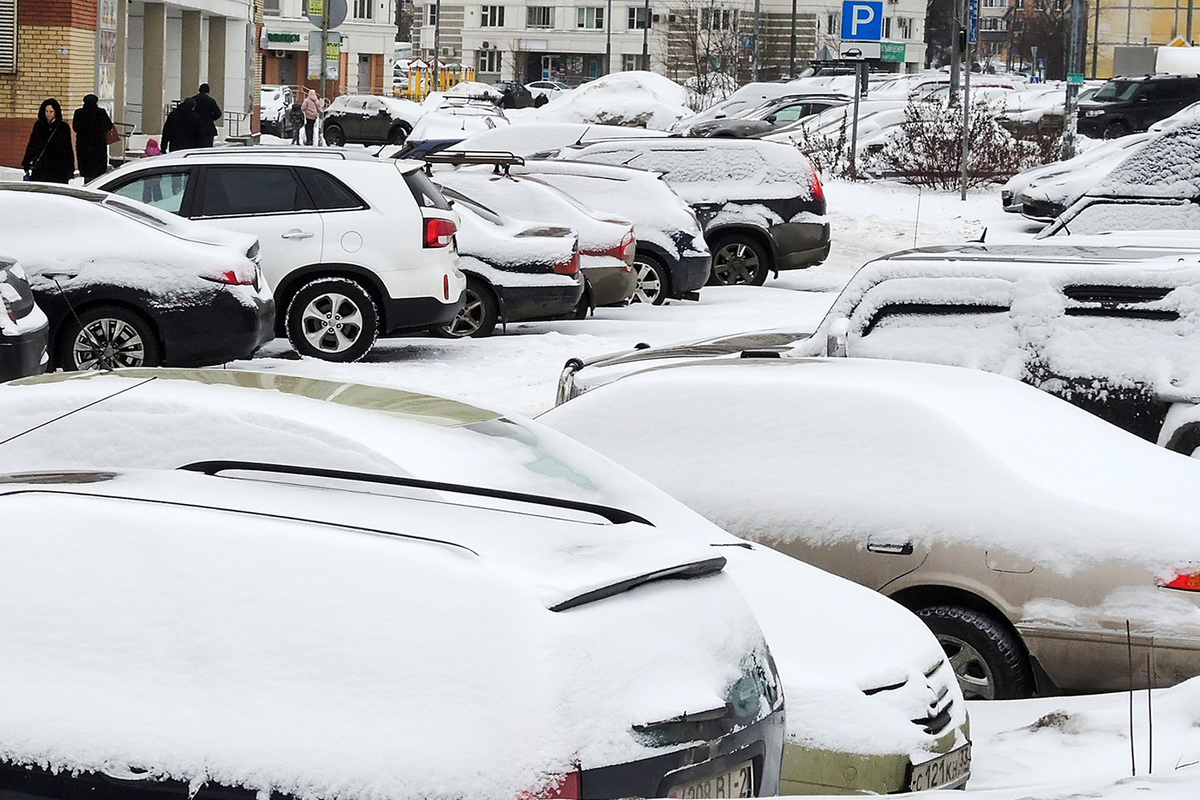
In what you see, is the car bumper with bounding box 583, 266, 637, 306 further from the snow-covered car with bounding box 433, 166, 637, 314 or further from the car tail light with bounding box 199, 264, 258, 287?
the car tail light with bounding box 199, 264, 258, 287

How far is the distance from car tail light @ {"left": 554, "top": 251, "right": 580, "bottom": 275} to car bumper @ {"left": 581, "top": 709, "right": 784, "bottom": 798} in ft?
37.1

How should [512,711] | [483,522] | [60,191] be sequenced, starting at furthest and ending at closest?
[60,191]
[483,522]
[512,711]

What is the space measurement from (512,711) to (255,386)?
2.50 m

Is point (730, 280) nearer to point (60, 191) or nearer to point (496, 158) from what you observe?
point (496, 158)

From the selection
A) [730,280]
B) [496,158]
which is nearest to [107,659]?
[496,158]

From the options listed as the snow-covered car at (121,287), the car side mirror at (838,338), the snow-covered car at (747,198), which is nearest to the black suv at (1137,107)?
the snow-covered car at (747,198)

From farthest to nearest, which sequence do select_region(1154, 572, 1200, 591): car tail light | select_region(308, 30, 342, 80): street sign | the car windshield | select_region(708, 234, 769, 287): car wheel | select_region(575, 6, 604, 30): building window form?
1. select_region(575, 6, 604, 30): building window
2. the car windshield
3. select_region(308, 30, 342, 80): street sign
4. select_region(708, 234, 769, 287): car wheel
5. select_region(1154, 572, 1200, 591): car tail light

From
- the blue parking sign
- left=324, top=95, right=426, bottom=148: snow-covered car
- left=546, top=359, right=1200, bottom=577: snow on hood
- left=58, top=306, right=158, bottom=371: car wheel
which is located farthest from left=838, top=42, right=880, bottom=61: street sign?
left=324, top=95, right=426, bottom=148: snow-covered car

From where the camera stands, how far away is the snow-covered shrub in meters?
28.2

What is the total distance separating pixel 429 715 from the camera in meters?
2.97

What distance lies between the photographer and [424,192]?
13430 millimetres

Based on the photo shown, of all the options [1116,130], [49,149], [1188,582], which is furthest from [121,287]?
[1116,130]

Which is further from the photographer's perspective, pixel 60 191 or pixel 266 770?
pixel 60 191

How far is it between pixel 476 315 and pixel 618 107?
101 feet
